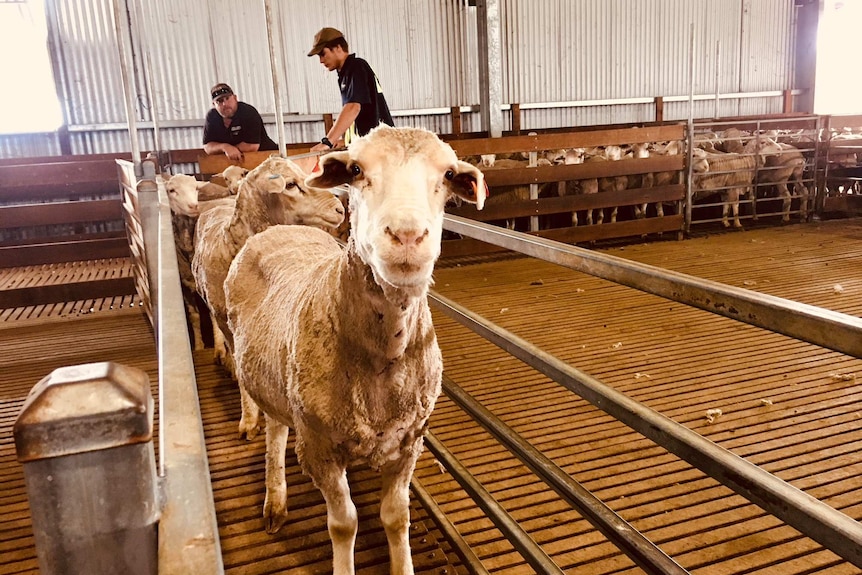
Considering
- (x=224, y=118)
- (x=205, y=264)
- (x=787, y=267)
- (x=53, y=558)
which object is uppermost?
(x=224, y=118)

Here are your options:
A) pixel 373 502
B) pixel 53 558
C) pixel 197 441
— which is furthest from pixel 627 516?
pixel 53 558

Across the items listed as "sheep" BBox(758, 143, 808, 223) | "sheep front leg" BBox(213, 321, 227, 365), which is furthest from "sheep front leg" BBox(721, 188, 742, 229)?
"sheep front leg" BBox(213, 321, 227, 365)

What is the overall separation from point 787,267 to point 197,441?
7183mm

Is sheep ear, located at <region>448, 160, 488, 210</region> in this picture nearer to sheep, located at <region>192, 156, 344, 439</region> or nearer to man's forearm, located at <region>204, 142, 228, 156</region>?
sheep, located at <region>192, 156, 344, 439</region>

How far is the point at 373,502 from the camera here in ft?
8.88

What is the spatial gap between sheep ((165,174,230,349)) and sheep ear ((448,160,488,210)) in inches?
141

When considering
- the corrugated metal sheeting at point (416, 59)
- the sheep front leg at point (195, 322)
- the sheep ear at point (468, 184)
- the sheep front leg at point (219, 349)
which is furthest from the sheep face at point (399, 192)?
the corrugated metal sheeting at point (416, 59)

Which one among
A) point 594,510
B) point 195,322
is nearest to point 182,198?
point 195,322

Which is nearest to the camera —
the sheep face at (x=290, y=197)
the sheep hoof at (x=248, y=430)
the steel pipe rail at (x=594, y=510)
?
the steel pipe rail at (x=594, y=510)

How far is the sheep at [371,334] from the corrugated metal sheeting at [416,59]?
6.64 metres

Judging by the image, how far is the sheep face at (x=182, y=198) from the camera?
492cm

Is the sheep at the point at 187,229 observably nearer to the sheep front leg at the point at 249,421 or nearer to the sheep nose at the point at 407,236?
the sheep front leg at the point at 249,421

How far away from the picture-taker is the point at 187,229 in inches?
200

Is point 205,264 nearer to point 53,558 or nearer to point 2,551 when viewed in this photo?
point 2,551
